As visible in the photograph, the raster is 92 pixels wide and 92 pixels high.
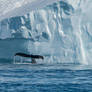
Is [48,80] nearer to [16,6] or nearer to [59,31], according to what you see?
[59,31]

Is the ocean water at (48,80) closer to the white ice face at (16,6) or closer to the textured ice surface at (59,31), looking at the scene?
the textured ice surface at (59,31)

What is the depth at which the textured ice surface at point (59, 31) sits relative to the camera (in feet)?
69.9

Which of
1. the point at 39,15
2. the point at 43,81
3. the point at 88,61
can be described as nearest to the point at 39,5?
the point at 39,15

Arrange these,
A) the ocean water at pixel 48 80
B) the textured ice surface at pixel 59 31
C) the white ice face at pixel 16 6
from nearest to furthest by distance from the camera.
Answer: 1. the ocean water at pixel 48 80
2. the textured ice surface at pixel 59 31
3. the white ice face at pixel 16 6

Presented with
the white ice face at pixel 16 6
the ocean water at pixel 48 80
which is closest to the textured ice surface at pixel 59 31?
the white ice face at pixel 16 6

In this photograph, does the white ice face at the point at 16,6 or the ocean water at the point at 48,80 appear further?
the white ice face at the point at 16,6

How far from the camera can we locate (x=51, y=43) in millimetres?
21578

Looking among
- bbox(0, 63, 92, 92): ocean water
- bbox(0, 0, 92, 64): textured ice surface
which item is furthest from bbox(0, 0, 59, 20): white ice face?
bbox(0, 63, 92, 92): ocean water

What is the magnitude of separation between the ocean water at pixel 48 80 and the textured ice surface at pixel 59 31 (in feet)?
8.98

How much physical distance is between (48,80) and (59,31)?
700cm

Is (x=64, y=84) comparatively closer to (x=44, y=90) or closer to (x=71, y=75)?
(x=44, y=90)

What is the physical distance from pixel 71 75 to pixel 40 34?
17.9ft

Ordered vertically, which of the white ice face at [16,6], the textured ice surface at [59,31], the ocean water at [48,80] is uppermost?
the white ice face at [16,6]

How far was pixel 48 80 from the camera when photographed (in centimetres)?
1490
